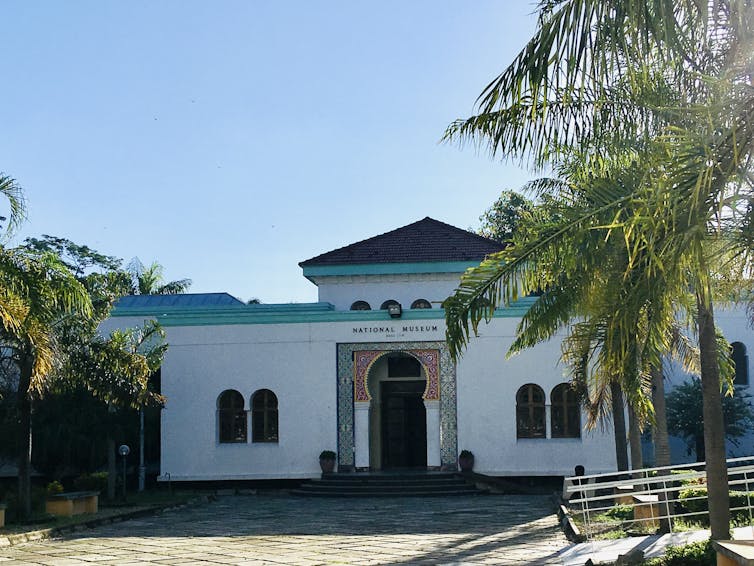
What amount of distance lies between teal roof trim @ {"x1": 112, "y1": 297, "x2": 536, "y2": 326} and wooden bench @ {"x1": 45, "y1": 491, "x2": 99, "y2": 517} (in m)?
7.25

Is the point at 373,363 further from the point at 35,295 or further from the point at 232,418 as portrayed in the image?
the point at 35,295

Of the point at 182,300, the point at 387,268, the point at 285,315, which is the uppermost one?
the point at 182,300

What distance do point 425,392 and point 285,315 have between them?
169 inches

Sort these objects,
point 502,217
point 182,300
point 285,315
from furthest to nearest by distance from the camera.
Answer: point 502,217, point 182,300, point 285,315

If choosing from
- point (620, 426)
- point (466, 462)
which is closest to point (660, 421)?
point (620, 426)

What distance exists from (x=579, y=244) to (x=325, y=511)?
12324 millimetres

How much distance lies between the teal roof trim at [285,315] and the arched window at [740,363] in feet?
22.3

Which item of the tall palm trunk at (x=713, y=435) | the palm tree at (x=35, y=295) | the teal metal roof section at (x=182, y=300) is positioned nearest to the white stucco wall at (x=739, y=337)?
the teal metal roof section at (x=182, y=300)

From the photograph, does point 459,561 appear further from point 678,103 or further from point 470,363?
point 470,363

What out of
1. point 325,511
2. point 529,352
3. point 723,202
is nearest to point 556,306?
point 723,202

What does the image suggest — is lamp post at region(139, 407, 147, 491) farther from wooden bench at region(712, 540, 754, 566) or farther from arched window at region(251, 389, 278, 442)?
wooden bench at region(712, 540, 754, 566)

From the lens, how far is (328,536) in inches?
585

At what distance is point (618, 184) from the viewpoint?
8922mm

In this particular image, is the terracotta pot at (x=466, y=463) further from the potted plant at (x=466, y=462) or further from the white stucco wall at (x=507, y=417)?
the white stucco wall at (x=507, y=417)
